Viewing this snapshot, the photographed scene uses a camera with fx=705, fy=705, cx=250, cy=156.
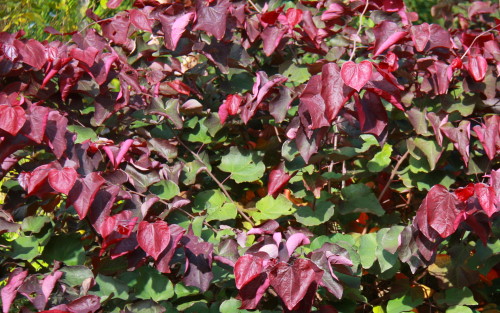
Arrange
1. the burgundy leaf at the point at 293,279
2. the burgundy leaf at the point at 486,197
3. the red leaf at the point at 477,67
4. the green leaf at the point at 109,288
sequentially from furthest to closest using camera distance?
the red leaf at the point at 477,67, the green leaf at the point at 109,288, the burgundy leaf at the point at 486,197, the burgundy leaf at the point at 293,279

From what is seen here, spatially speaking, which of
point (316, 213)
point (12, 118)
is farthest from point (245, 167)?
point (12, 118)

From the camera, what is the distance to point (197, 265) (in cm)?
172

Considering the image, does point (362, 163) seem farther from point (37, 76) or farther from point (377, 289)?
point (37, 76)

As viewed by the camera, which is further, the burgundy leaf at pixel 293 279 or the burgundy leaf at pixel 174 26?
the burgundy leaf at pixel 174 26

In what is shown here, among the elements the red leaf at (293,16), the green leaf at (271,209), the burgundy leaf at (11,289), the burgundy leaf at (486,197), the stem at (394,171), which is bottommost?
the stem at (394,171)

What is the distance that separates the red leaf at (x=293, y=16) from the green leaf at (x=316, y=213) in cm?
55

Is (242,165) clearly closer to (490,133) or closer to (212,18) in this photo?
(212,18)

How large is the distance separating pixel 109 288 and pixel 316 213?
0.65 metres

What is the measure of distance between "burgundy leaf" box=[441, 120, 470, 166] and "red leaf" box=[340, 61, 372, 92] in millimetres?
454

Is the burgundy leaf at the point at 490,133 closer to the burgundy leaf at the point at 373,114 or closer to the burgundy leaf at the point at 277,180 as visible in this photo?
the burgundy leaf at the point at 373,114

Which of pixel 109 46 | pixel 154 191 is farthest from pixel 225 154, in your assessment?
pixel 109 46

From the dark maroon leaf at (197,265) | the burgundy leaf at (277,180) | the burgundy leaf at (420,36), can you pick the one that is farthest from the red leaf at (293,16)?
the dark maroon leaf at (197,265)

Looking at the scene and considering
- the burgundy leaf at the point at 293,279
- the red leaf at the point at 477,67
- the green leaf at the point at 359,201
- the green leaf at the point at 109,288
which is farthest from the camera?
the green leaf at the point at 359,201

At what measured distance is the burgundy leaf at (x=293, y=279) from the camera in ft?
4.95
